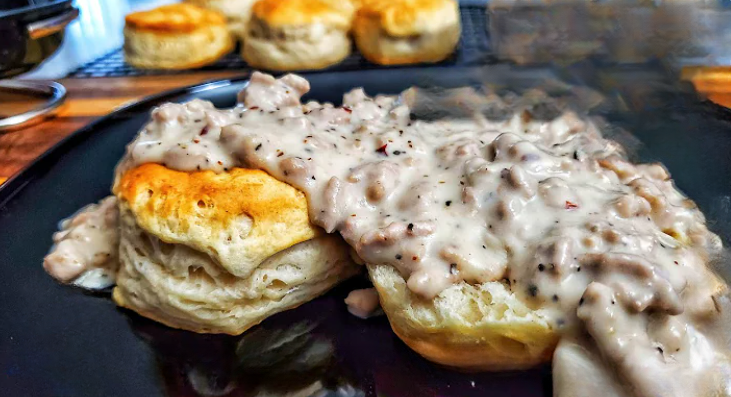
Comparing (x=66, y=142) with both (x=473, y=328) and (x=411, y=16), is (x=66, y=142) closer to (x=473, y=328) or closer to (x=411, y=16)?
(x=473, y=328)

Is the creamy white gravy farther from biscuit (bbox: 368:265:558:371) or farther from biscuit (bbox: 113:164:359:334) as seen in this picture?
biscuit (bbox: 368:265:558:371)

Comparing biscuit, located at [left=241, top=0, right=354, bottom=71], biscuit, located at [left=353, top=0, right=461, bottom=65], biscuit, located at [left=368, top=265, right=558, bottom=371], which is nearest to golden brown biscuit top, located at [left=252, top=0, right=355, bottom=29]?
biscuit, located at [left=241, top=0, right=354, bottom=71]

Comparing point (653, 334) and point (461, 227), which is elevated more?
point (461, 227)

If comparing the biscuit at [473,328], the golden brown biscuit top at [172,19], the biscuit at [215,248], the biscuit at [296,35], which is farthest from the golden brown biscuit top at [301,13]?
the biscuit at [473,328]

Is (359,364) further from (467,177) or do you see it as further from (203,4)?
(203,4)

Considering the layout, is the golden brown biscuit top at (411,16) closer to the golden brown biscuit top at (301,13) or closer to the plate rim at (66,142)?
the golden brown biscuit top at (301,13)

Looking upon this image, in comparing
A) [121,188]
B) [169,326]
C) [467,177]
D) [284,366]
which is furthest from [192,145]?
[467,177]
